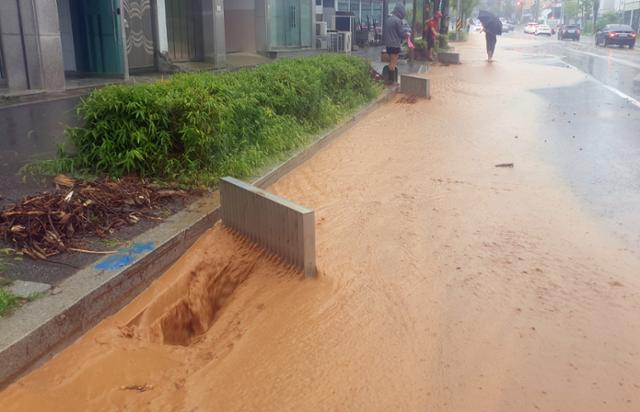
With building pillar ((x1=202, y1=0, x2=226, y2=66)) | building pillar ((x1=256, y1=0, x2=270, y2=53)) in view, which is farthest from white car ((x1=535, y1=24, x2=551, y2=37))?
building pillar ((x1=202, y1=0, x2=226, y2=66))

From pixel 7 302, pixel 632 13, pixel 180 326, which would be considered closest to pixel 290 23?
pixel 180 326

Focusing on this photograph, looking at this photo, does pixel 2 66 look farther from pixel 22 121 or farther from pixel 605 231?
pixel 605 231

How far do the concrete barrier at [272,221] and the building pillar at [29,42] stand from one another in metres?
8.39

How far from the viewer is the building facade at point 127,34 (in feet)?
38.5

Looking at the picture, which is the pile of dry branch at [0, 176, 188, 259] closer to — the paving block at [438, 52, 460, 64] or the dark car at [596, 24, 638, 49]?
the paving block at [438, 52, 460, 64]

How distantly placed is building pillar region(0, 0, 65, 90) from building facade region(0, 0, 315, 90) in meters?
0.02

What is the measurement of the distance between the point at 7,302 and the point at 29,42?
987 cm

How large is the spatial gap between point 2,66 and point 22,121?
392 centimetres

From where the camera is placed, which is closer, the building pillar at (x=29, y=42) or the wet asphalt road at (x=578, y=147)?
the wet asphalt road at (x=578, y=147)

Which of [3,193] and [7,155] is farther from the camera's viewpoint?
[7,155]

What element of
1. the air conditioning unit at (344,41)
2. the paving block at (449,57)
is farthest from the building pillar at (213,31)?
the paving block at (449,57)

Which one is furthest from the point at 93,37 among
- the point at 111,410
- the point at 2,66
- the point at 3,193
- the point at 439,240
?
the point at 111,410

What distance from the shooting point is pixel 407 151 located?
8.96 metres

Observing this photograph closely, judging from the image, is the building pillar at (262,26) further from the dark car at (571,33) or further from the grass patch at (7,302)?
the dark car at (571,33)
